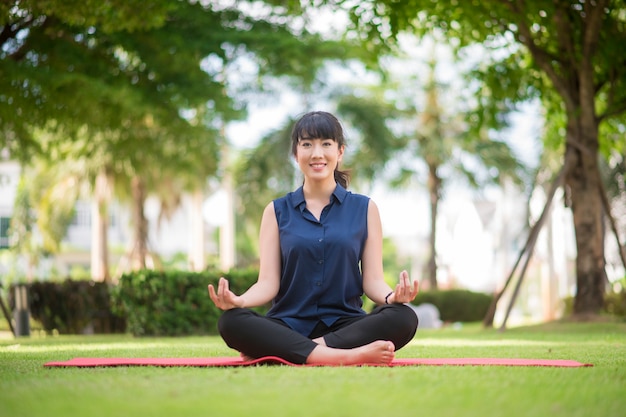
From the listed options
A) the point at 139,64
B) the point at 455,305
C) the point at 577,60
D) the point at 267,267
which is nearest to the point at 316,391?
the point at 267,267

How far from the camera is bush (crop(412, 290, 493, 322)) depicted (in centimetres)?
2153

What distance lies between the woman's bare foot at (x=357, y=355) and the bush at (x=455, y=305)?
1610 cm

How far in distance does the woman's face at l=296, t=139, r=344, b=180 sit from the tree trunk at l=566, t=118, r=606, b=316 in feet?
25.9

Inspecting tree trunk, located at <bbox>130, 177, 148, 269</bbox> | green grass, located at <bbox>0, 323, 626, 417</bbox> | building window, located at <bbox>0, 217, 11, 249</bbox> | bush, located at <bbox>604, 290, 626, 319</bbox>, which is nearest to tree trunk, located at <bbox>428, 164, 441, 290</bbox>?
tree trunk, located at <bbox>130, 177, 148, 269</bbox>

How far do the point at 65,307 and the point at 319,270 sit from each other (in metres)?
9.96

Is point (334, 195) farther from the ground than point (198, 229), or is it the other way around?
point (198, 229)

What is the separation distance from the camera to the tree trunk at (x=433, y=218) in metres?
25.0

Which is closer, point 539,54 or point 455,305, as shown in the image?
point 539,54

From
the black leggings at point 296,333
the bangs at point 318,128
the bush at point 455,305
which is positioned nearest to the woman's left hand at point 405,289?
the black leggings at point 296,333

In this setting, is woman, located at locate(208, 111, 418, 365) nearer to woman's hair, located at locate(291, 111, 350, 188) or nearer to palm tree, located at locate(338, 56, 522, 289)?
woman's hair, located at locate(291, 111, 350, 188)

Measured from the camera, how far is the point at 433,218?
25703 millimetres

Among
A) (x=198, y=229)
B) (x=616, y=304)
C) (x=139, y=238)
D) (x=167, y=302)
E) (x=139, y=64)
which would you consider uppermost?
(x=139, y=64)

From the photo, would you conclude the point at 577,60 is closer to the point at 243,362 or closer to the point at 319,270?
the point at 319,270

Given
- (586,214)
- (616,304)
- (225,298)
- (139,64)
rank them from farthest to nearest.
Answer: (139,64) < (616,304) < (586,214) < (225,298)
